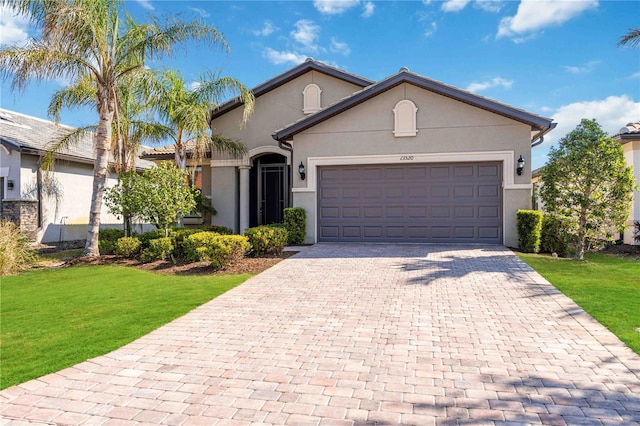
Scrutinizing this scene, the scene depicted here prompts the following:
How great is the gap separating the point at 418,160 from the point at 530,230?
3856 mm

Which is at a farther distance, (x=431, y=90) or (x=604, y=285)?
(x=431, y=90)

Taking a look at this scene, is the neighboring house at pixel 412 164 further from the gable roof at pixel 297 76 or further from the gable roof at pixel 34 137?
the gable roof at pixel 34 137

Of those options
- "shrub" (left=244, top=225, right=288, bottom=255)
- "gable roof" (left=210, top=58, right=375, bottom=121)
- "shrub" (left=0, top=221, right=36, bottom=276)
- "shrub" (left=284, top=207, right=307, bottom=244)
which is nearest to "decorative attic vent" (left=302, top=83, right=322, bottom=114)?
"gable roof" (left=210, top=58, right=375, bottom=121)

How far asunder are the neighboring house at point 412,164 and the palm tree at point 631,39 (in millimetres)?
2870

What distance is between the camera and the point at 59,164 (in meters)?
16.3

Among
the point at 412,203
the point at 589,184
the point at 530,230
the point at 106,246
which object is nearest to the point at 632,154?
the point at 589,184

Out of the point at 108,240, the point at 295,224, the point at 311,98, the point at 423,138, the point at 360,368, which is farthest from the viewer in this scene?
the point at 311,98

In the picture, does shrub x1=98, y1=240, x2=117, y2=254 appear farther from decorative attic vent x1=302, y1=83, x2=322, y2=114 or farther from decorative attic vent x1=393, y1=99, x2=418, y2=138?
decorative attic vent x1=393, y1=99, x2=418, y2=138

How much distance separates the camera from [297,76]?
16328 millimetres

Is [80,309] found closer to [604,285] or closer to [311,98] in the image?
[604,285]

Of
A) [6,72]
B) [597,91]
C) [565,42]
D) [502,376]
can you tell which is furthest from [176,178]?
[597,91]

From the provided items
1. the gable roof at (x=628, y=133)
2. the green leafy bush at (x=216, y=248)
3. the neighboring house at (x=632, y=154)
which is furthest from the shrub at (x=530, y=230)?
the green leafy bush at (x=216, y=248)

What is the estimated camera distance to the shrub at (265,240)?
1105 cm

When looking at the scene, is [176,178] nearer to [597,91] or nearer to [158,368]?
[158,368]
